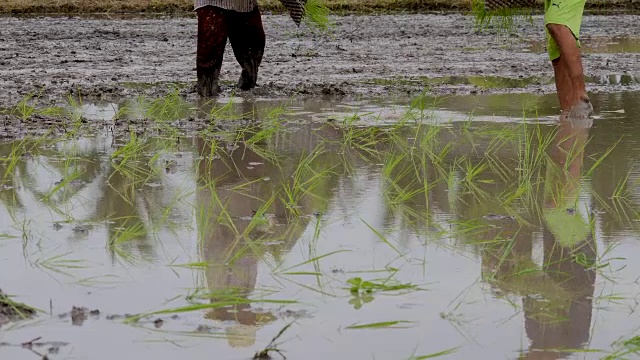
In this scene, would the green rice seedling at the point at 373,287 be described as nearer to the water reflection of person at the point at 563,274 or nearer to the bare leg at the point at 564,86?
the water reflection of person at the point at 563,274

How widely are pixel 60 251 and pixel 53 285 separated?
35cm

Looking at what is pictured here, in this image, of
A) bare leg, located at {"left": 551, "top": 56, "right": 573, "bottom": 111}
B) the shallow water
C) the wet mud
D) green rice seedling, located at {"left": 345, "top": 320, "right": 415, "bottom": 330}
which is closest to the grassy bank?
the wet mud

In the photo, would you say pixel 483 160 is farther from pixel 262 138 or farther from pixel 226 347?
pixel 226 347

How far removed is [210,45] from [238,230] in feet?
13.1

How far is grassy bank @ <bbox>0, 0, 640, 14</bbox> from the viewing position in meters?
18.2

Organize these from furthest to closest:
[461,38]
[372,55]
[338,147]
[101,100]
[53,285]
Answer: [461,38]
[372,55]
[101,100]
[338,147]
[53,285]

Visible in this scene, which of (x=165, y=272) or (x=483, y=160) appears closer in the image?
(x=165, y=272)

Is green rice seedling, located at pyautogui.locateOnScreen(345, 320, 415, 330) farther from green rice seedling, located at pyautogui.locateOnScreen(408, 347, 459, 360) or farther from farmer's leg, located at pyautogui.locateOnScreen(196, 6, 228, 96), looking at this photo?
farmer's leg, located at pyautogui.locateOnScreen(196, 6, 228, 96)

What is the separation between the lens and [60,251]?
10.4 ft

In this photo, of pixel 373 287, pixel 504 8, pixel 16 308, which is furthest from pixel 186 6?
pixel 16 308

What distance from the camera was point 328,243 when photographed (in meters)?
3.31

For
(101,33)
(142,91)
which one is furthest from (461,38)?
(142,91)

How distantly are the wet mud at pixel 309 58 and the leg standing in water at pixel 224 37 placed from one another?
221 millimetres

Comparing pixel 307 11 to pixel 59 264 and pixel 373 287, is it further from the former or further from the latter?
pixel 373 287
